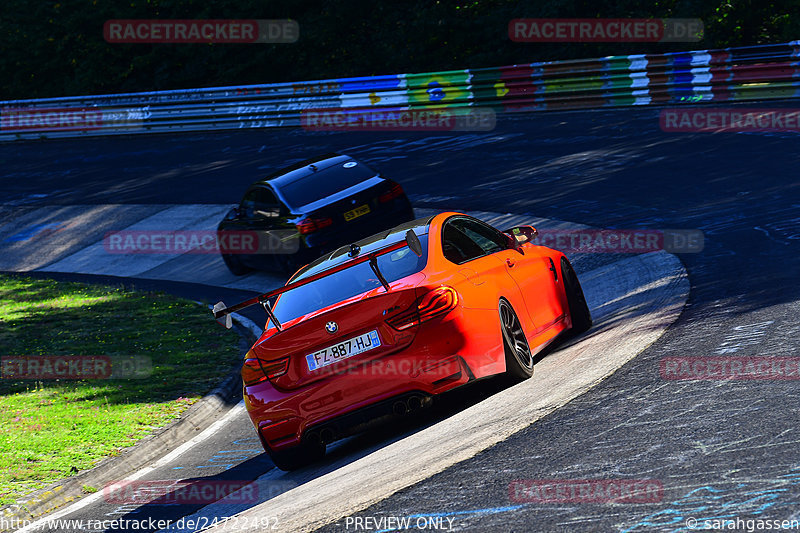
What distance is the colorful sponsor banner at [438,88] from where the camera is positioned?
26042mm

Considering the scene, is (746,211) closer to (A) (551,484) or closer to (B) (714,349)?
(B) (714,349)

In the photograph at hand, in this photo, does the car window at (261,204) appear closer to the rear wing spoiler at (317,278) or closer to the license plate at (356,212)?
the license plate at (356,212)

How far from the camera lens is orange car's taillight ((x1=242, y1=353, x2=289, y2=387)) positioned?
7238 mm

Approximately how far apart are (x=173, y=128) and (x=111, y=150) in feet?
6.64

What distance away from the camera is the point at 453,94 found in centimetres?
2623

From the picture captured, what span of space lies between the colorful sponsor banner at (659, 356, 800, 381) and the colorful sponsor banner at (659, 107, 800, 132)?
37.1 feet

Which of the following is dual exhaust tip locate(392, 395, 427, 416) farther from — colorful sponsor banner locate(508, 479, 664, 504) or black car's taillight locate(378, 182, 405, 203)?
black car's taillight locate(378, 182, 405, 203)

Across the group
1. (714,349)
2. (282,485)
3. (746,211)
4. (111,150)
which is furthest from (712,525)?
(111,150)

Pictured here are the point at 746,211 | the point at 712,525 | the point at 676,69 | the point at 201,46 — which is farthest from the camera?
the point at 201,46

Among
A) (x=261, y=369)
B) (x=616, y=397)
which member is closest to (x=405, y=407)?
(x=261, y=369)

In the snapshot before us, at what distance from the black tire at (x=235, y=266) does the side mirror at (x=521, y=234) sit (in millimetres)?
8470

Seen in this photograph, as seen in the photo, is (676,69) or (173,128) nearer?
(676,69)

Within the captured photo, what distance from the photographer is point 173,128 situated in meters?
31.1

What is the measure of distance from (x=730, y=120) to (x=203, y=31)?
73.3ft
